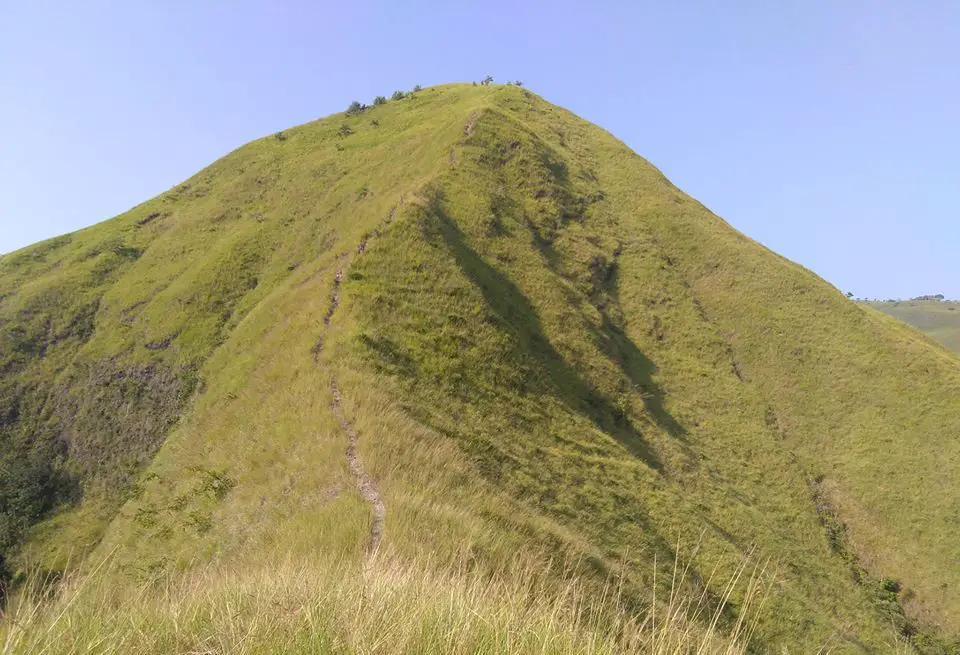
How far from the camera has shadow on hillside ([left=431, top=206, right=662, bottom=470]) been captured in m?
29.5

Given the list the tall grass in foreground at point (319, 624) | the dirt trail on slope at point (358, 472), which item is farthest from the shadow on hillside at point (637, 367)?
the tall grass in foreground at point (319, 624)

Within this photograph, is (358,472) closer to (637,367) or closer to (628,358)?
(637,367)

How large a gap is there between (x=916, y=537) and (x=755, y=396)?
1239 centimetres

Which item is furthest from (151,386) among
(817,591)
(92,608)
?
(817,591)

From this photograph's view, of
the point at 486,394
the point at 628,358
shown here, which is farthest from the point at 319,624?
the point at 628,358

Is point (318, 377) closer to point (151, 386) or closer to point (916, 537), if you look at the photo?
point (151, 386)

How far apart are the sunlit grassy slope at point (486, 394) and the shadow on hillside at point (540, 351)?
252mm

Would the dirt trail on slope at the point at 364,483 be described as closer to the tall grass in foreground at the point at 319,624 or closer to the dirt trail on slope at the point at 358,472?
the dirt trail on slope at the point at 358,472

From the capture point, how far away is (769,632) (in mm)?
19438

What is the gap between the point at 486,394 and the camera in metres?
24.6

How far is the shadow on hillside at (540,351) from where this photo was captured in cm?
2955

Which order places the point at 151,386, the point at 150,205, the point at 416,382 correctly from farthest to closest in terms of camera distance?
→ the point at 150,205 < the point at 151,386 < the point at 416,382

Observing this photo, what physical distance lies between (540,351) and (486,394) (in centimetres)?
777

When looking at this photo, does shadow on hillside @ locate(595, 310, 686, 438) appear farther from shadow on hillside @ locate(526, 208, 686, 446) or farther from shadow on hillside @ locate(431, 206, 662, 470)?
shadow on hillside @ locate(431, 206, 662, 470)
